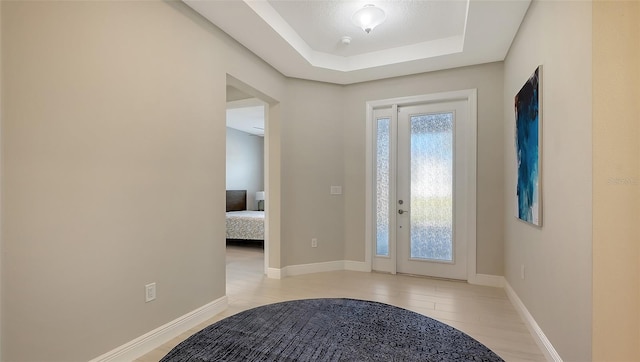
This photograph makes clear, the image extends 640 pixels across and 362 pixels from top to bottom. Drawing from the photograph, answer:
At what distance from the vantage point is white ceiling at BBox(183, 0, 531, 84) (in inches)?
100

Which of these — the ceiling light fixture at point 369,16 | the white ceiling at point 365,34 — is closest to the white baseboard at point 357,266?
the white ceiling at point 365,34

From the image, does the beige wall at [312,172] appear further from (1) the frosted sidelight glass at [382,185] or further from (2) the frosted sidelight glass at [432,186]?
(2) the frosted sidelight glass at [432,186]

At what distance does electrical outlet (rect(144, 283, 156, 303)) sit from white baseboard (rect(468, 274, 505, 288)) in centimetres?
337

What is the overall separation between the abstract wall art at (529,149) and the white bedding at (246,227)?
4139 mm

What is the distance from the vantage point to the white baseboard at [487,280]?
3488mm

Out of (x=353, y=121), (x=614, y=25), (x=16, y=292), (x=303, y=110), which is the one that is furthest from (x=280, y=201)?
(x=614, y=25)

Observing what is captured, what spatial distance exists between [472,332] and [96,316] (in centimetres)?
264

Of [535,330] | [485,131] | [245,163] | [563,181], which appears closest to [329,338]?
[535,330]

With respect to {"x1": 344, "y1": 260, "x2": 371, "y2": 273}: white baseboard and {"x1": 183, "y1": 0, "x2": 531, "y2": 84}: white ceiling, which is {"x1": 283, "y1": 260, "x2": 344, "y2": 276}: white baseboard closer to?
{"x1": 344, "y1": 260, "x2": 371, "y2": 273}: white baseboard

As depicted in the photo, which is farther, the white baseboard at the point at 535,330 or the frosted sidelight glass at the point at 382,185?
the frosted sidelight glass at the point at 382,185

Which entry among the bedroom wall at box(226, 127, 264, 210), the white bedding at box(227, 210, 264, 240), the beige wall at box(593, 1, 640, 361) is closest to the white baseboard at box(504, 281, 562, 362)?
the beige wall at box(593, 1, 640, 361)

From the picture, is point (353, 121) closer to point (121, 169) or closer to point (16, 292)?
point (121, 169)

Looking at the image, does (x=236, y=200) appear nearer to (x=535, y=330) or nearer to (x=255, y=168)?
(x=255, y=168)

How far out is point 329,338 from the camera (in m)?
2.13
